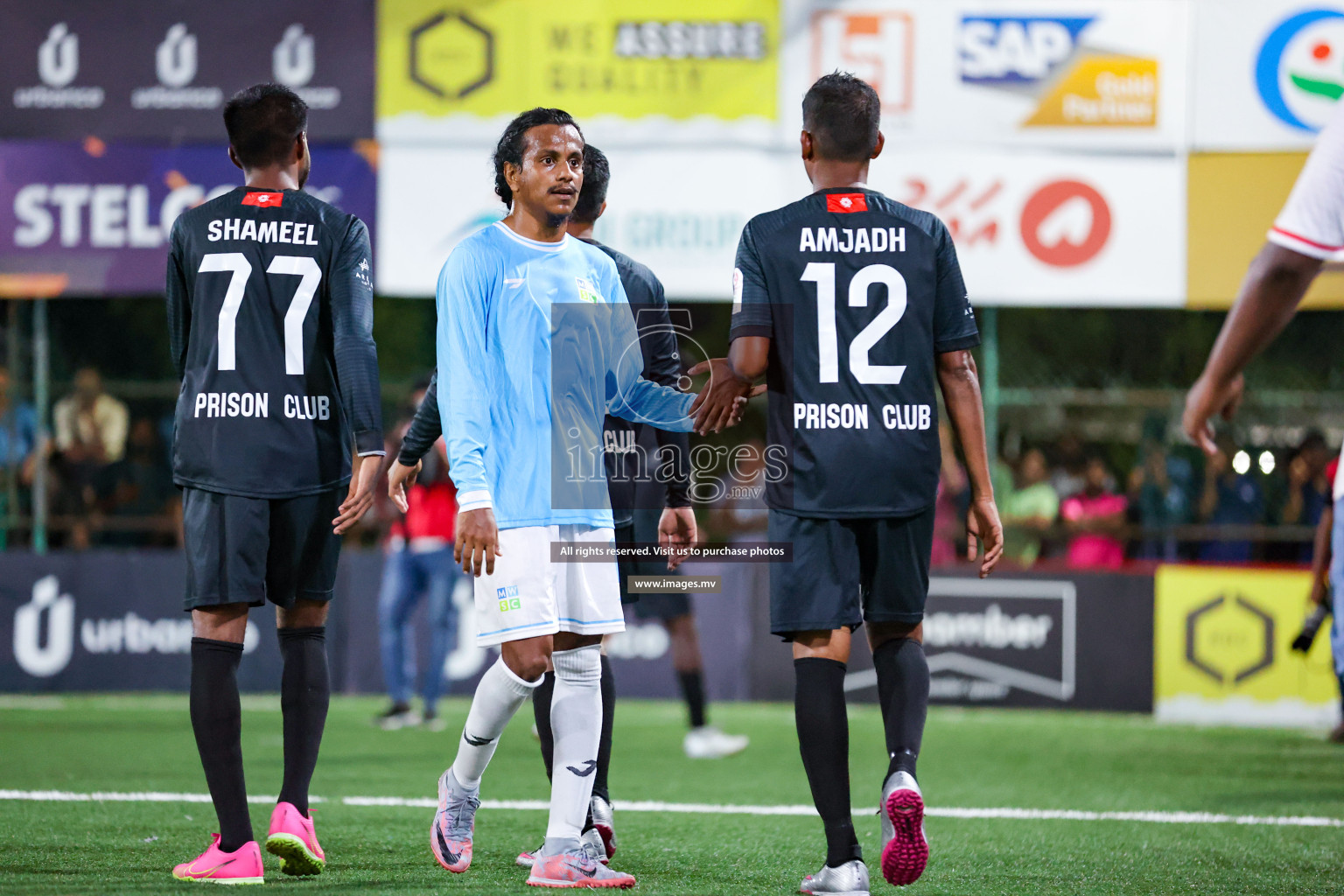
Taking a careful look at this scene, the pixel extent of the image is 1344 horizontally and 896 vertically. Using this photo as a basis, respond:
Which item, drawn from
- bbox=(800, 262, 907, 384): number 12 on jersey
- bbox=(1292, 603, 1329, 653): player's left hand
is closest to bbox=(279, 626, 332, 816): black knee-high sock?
bbox=(800, 262, 907, 384): number 12 on jersey

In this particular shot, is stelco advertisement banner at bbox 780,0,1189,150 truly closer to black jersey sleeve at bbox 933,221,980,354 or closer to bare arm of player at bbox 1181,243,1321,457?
black jersey sleeve at bbox 933,221,980,354

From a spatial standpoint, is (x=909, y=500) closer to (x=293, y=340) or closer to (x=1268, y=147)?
(x=293, y=340)

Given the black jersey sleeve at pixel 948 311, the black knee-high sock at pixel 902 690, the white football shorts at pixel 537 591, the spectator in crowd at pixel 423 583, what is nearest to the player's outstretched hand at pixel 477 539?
the white football shorts at pixel 537 591

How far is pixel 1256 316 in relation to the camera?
291cm

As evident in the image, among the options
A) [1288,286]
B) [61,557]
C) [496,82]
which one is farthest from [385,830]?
[496,82]

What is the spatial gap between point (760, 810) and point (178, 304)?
10.7 ft

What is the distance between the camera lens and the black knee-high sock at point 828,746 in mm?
4309

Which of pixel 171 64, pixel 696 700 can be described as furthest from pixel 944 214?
pixel 171 64

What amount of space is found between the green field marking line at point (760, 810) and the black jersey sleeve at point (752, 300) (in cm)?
267

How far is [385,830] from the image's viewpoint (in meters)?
5.64

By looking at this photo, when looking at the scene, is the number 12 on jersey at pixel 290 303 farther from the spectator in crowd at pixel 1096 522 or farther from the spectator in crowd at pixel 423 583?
the spectator in crowd at pixel 1096 522

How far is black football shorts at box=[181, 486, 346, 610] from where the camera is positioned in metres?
4.52

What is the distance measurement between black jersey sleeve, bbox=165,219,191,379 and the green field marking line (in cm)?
240

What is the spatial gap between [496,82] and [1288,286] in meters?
10.3
